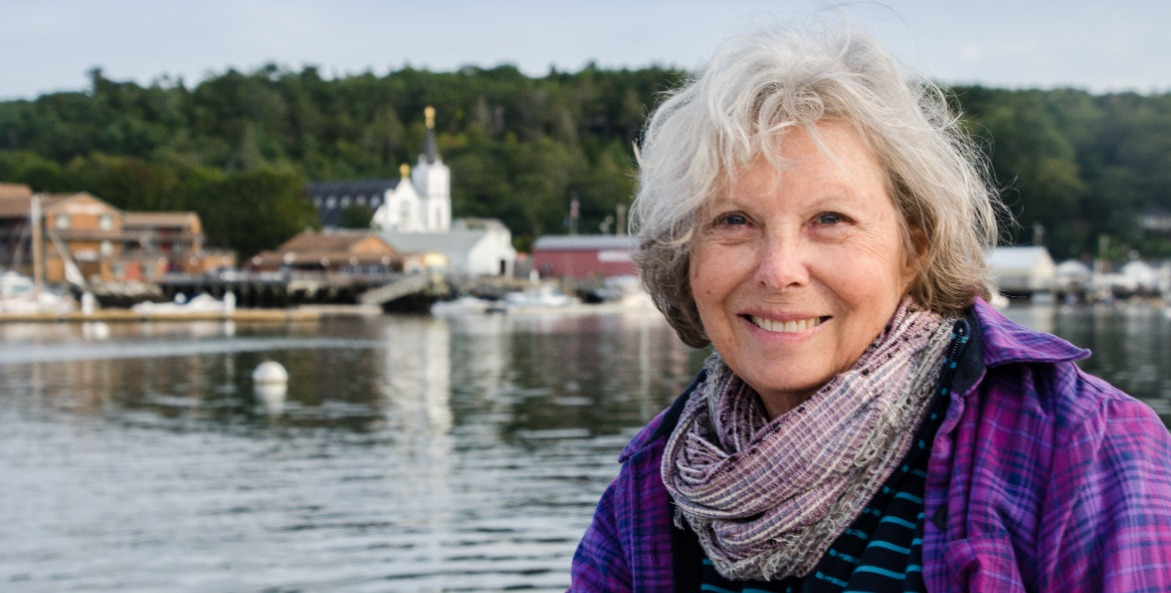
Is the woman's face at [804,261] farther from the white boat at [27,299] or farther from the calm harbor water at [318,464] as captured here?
the white boat at [27,299]

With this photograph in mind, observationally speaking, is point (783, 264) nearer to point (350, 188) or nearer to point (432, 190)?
point (432, 190)

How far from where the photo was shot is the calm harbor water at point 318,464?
11.8 meters

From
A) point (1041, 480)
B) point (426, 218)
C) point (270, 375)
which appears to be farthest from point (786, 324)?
point (426, 218)

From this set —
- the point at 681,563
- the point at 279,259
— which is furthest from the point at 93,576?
the point at 279,259

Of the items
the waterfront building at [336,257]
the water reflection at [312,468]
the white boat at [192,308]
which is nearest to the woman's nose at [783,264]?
the water reflection at [312,468]

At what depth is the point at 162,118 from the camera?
16362 cm

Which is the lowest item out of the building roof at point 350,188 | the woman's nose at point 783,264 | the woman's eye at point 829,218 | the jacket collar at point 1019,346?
the jacket collar at point 1019,346

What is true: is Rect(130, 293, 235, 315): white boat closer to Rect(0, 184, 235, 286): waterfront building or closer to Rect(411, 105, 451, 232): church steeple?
Rect(0, 184, 235, 286): waterfront building

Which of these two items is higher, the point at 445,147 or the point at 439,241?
the point at 445,147

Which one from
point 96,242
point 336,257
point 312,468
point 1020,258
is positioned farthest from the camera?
point 1020,258

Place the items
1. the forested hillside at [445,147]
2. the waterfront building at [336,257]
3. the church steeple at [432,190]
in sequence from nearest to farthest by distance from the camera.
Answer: the waterfront building at [336,257]
the forested hillside at [445,147]
the church steeple at [432,190]

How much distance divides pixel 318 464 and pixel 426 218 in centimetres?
10927

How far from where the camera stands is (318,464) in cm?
1838

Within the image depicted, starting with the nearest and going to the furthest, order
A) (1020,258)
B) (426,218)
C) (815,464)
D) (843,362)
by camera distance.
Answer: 1. (815,464)
2. (843,362)
3. (1020,258)
4. (426,218)
